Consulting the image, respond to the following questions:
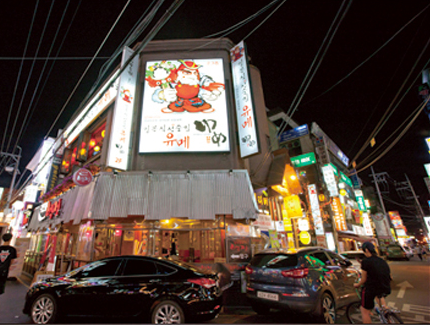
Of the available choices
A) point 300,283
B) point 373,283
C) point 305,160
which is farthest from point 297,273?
point 305,160

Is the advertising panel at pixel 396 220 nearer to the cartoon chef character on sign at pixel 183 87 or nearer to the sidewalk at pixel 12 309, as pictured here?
the cartoon chef character on sign at pixel 183 87

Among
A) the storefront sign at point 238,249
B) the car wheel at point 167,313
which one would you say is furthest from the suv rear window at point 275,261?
the storefront sign at point 238,249

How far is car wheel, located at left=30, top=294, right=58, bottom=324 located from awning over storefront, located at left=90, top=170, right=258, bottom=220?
3566 mm

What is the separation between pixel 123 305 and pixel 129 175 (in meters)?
5.91

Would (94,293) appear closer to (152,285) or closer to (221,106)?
(152,285)

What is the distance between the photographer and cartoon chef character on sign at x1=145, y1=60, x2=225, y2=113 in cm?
1134

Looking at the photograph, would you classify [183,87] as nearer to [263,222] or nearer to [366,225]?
[263,222]

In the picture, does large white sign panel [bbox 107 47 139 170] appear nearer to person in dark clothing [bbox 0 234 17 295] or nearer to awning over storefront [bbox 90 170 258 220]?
awning over storefront [bbox 90 170 258 220]

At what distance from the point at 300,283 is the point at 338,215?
27.0 metres

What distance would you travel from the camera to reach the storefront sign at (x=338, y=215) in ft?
88.7

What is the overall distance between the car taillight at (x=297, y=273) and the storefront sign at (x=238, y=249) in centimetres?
378

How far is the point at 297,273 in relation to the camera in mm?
5129

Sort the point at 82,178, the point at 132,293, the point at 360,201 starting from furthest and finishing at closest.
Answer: the point at 360,201
the point at 82,178
the point at 132,293

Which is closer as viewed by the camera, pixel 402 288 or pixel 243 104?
pixel 402 288
